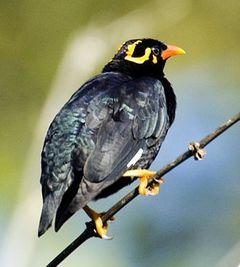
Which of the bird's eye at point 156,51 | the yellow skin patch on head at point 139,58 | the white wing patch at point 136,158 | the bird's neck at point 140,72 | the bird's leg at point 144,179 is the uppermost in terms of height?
the bird's eye at point 156,51

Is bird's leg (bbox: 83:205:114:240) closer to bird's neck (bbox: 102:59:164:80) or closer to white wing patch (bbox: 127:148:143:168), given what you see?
white wing patch (bbox: 127:148:143:168)

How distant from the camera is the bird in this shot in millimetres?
7215

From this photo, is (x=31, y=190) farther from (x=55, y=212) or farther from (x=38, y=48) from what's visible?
(x=38, y=48)

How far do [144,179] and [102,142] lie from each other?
0.37m

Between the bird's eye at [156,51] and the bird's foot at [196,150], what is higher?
the bird's eye at [156,51]

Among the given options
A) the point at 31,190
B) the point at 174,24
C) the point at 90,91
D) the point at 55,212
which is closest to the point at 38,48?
the point at 174,24

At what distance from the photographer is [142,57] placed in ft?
28.3

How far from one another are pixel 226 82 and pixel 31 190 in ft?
14.9

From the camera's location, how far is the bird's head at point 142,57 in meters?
8.57

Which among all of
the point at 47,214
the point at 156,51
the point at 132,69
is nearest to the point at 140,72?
the point at 132,69

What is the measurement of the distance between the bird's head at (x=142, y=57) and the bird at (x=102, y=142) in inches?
6.8

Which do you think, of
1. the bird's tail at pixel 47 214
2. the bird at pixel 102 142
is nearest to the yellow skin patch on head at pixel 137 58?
the bird at pixel 102 142

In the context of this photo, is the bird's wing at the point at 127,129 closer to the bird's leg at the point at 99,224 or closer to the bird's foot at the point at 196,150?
the bird's leg at the point at 99,224

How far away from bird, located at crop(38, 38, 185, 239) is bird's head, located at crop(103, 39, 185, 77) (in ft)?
0.56
